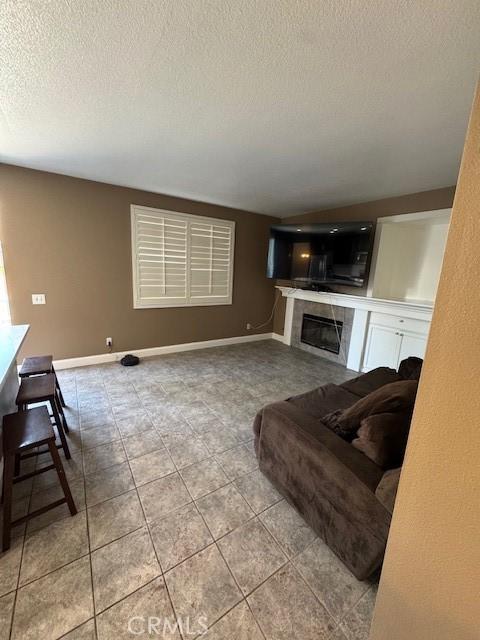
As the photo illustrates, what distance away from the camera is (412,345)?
130 inches

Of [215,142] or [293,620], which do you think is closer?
[293,620]

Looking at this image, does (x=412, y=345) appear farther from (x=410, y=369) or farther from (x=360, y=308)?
(x=410, y=369)

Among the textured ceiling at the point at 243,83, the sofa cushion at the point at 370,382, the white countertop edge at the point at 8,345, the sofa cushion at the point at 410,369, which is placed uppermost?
the textured ceiling at the point at 243,83

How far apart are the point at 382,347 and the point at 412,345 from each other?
0.39 meters

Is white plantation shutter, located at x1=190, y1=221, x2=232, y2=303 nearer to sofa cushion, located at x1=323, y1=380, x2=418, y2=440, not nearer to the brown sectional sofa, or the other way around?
the brown sectional sofa

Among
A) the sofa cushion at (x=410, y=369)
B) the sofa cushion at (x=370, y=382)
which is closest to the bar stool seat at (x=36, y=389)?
the sofa cushion at (x=370, y=382)

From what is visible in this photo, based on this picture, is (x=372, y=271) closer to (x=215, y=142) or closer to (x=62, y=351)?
(x=215, y=142)

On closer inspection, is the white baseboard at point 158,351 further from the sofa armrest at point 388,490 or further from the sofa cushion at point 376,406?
the sofa armrest at point 388,490

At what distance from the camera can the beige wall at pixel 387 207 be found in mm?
3009

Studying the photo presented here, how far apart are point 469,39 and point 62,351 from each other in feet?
14.4

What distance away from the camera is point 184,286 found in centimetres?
422

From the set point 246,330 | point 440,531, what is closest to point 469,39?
point 440,531

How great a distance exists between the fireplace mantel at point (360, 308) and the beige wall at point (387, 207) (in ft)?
0.73

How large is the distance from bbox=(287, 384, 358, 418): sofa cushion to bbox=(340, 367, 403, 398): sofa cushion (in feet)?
0.29
